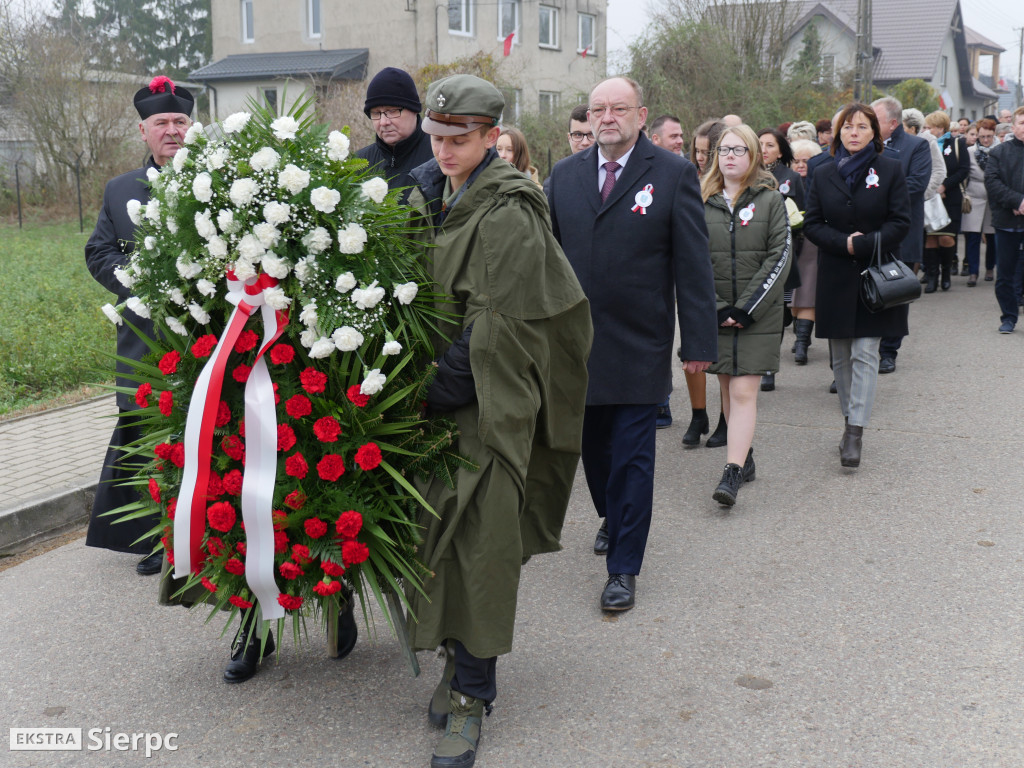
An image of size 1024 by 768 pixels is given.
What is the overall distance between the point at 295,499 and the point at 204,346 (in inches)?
21.1

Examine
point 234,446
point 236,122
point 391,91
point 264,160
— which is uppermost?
point 391,91

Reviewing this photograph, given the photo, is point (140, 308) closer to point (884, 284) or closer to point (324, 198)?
point (324, 198)

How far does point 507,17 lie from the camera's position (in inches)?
1362

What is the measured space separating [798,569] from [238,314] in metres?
2.83

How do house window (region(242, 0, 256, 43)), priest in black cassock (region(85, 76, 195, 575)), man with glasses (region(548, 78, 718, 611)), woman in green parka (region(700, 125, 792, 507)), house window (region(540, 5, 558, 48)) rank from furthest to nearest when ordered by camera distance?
1. house window (region(540, 5, 558, 48))
2. house window (region(242, 0, 256, 43))
3. woman in green parka (region(700, 125, 792, 507))
4. priest in black cassock (region(85, 76, 195, 575))
5. man with glasses (region(548, 78, 718, 611))

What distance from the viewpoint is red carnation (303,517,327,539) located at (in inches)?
119

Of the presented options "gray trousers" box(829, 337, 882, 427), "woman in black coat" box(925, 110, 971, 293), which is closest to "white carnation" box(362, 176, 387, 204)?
"gray trousers" box(829, 337, 882, 427)

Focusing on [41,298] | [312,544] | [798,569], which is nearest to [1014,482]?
[798,569]

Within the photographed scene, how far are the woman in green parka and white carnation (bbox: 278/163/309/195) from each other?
10.7 feet

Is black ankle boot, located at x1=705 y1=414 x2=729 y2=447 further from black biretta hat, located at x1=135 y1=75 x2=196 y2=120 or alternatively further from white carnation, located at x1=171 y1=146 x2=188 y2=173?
white carnation, located at x1=171 y1=146 x2=188 y2=173

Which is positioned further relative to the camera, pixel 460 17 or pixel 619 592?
pixel 460 17

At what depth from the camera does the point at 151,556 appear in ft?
16.1

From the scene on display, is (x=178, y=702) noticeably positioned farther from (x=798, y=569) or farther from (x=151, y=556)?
(x=798, y=569)

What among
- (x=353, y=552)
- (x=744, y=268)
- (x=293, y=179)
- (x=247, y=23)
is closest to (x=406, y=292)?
(x=293, y=179)
